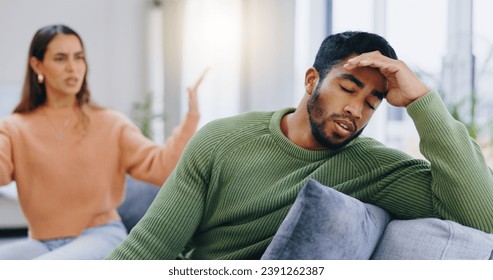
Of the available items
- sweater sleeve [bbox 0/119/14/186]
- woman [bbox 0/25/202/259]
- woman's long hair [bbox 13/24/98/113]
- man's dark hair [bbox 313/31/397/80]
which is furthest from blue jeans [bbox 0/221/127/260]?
man's dark hair [bbox 313/31/397/80]

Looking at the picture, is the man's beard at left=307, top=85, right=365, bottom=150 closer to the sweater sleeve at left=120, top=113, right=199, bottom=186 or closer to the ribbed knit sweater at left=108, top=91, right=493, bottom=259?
the ribbed knit sweater at left=108, top=91, right=493, bottom=259

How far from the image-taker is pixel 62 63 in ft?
5.17

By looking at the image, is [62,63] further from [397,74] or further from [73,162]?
[397,74]

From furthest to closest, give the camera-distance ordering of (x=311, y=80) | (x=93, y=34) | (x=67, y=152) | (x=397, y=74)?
(x=93, y=34) → (x=67, y=152) → (x=311, y=80) → (x=397, y=74)

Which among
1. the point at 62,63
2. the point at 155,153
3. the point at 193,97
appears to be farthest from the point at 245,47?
the point at 62,63

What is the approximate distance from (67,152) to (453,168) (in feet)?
3.30

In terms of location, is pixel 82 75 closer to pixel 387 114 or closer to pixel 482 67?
pixel 387 114

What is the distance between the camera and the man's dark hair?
1079mm

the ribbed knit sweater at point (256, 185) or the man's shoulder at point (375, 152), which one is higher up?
the man's shoulder at point (375, 152)

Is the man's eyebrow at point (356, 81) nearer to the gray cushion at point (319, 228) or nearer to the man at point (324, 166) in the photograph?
the man at point (324, 166)

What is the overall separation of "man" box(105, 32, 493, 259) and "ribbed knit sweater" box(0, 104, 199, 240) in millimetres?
496

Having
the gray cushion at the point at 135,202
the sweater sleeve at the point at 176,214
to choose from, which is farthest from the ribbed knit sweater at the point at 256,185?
the gray cushion at the point at 135,202

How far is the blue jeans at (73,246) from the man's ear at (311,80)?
69 centimetres

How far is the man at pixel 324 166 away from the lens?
3.38 ft
